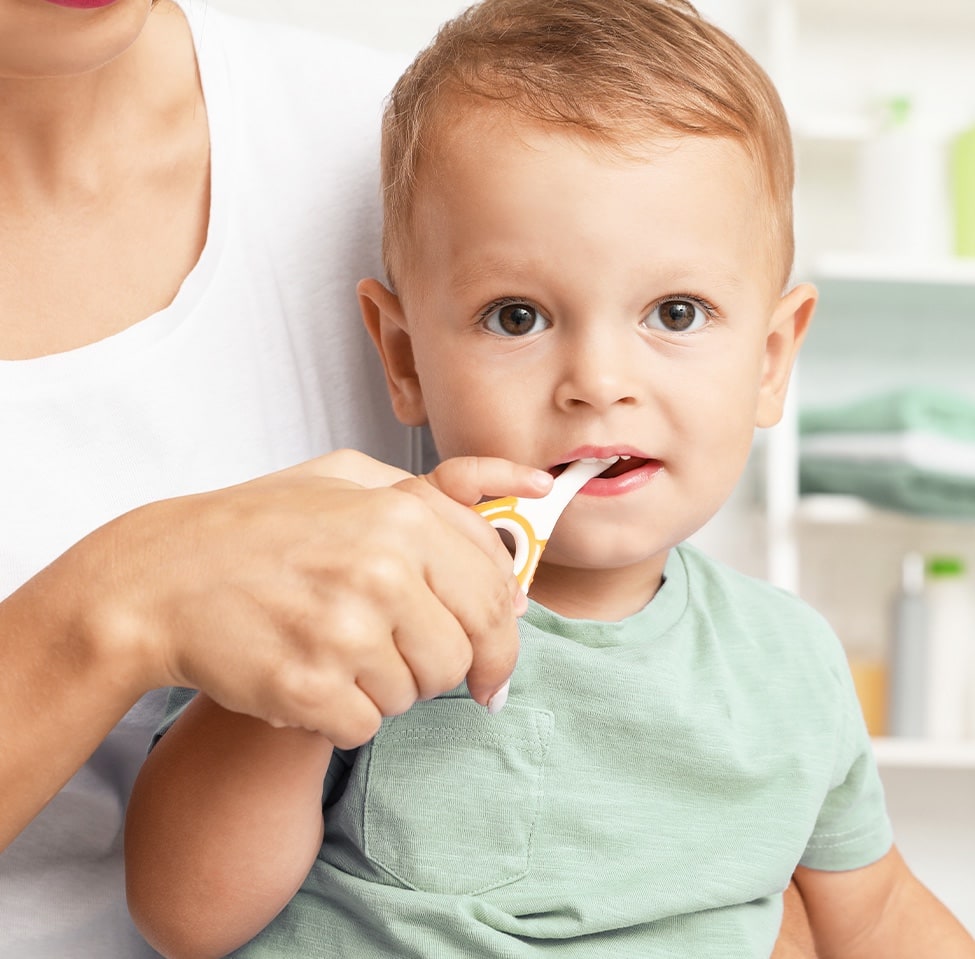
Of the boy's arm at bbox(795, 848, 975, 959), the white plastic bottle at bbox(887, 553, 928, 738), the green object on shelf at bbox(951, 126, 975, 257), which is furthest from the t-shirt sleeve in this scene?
the green object on shelf at bbox(951, 126, 975, 257)

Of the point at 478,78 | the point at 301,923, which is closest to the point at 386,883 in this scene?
the point at 301,923

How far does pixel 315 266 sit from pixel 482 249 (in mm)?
252

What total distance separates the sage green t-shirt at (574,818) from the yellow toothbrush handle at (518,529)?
121mm

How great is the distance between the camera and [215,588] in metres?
0.53

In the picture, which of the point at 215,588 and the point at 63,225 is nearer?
the point at 215,588

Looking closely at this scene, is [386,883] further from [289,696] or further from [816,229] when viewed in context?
[816,229]

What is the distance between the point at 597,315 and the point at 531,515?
0.41 ft

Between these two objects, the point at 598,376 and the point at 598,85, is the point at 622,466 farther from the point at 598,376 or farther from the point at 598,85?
the point at 598,85

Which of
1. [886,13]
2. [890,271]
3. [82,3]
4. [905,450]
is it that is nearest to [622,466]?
[82,3]

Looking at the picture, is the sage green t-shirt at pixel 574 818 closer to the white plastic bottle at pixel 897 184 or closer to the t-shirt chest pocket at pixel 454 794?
the t-shirt chest pocket at pixel 454 794

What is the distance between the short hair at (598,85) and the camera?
71 cm

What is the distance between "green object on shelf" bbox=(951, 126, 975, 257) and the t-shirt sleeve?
4.44 ft

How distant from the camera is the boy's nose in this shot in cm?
68

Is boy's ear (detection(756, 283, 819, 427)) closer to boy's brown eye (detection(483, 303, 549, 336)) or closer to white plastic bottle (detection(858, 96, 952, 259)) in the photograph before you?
boy's brown eye (detection(483, 303, 549, 336))
